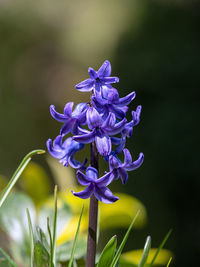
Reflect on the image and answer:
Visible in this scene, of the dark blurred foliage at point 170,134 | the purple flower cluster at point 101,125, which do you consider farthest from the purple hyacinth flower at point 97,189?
the dark blurred foliage at point 170,134

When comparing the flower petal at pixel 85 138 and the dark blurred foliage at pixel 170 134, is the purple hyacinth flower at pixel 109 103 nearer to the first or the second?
the flower petal at pixel 85 138

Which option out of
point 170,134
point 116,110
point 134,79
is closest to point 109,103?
point 116,110

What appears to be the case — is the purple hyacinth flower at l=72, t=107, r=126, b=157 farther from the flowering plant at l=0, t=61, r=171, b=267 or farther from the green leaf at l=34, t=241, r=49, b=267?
the green leaf at l=34, t=241, r=49, b=267

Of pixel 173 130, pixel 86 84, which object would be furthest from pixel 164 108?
pixel 86 84

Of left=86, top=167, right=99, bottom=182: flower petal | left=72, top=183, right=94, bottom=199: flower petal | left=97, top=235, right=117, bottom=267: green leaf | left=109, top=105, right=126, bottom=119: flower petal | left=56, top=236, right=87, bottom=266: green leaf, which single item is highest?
left=109, top=105, right=126, bottom=119: flower petal

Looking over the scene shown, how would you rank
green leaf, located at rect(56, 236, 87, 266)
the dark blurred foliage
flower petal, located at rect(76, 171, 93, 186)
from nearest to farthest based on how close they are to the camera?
flower petal, located at rect(76, 171, 93, 186), green leaf, located at rect(56, 236, 87, 266), the dark blurred foliage

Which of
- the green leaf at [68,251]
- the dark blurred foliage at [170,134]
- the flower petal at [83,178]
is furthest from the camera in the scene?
the dark blurred foliage at [170,134]

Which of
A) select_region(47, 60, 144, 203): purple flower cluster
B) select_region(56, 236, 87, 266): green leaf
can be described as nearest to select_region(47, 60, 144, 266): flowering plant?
select_region(47, 60, 144, 203): purple flower cluster
